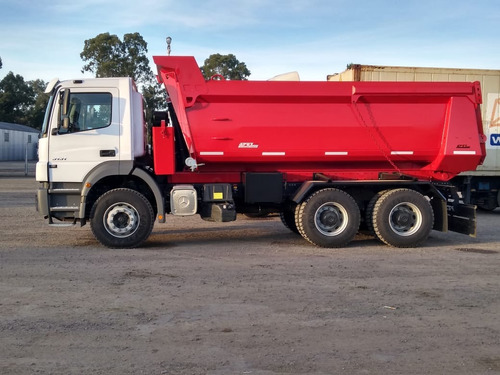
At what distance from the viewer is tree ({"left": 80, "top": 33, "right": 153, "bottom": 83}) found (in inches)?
1395

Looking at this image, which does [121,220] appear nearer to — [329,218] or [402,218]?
[329,218]

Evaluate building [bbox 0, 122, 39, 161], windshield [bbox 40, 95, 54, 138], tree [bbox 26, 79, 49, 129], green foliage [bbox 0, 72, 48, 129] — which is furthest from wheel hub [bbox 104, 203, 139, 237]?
tree [bbox 26, 79, 49, 129]

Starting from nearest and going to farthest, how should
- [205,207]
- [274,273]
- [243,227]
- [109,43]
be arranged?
[274,273] → [205,207] → [243,227] → [109,43]

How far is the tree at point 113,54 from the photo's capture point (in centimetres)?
3544

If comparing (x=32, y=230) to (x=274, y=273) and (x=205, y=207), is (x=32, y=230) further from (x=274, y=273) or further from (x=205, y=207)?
(x=274, y=273)

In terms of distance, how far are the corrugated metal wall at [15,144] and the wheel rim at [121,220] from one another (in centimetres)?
4528

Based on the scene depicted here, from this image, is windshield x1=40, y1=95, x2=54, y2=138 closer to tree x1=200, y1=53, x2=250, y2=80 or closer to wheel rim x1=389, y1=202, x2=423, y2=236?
wheel rim x1=389, y1=202, x2=423, y2=236

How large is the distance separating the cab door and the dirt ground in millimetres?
1403

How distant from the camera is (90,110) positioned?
30.0ft

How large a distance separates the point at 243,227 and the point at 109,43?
92.8 feet

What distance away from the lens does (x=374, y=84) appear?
955 cm

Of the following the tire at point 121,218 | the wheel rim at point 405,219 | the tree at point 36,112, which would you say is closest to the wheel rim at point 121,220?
the tire at point 121,218

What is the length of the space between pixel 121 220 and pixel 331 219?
147 inches

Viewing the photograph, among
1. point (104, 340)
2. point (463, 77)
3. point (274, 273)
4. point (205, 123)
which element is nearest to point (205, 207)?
point (205, 123)
